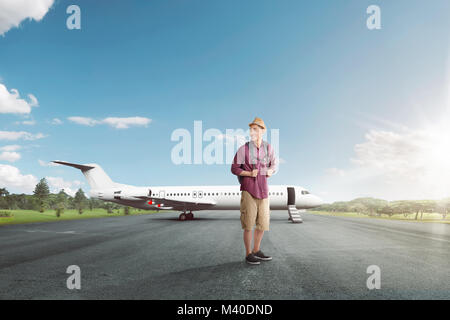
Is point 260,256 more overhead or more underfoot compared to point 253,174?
more underfoot

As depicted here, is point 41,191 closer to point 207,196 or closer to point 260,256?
point 207,196

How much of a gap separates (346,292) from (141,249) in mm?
5712

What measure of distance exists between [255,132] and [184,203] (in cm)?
1697

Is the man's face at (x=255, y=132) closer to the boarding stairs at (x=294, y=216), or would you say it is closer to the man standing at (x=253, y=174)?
the man standing at (x=253, y=174)

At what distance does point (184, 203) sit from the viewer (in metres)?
20.9

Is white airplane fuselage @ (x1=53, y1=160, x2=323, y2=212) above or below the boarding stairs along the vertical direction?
above

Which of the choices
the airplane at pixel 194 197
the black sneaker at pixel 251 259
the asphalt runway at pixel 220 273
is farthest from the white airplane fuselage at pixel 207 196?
the black sneaker at pixel 251 259

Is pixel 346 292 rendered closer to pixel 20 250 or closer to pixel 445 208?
pixel 20 250

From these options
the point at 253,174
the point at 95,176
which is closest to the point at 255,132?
the point at 253,174

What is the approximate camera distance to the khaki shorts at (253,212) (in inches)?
189

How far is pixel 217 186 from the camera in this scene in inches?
914

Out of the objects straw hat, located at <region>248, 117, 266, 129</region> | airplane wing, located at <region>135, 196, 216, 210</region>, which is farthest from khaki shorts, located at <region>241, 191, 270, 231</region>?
airplane wing, located at <region>135, 196, 216, 210</region>

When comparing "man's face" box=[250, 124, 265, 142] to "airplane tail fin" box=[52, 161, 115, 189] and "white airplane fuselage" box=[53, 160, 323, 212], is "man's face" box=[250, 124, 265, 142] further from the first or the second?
"airplane tail fin" box=[52, 161, 115, 189]

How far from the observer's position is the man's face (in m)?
4.94
